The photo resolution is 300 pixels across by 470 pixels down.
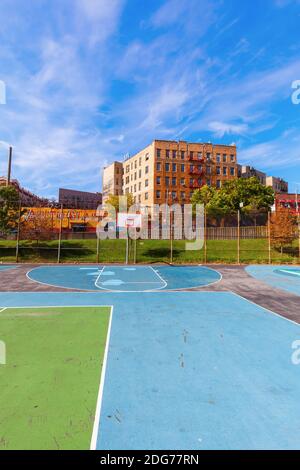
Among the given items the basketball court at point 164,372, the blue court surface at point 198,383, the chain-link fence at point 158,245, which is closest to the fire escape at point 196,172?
the chain-link fence at point 158,245

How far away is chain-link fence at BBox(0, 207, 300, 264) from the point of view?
25.2 meters

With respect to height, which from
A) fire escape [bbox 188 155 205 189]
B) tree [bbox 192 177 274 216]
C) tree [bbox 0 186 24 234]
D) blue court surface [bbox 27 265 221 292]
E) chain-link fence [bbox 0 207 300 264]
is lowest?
blue court surface [bbox 27 265 221 292]

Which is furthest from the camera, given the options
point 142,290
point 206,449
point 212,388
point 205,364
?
point 142,290

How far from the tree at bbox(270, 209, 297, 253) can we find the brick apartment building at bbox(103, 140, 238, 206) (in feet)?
110

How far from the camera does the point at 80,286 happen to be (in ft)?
46.6

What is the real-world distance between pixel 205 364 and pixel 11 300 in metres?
8.81

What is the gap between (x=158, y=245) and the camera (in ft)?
96.9

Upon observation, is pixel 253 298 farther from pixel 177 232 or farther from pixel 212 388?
pixel 177 232

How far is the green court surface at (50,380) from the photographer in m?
3.52

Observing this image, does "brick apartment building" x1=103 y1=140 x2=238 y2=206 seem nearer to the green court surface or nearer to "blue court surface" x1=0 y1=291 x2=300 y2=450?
"blue court surface" x1=0 y1=291 x2=300 y2=450

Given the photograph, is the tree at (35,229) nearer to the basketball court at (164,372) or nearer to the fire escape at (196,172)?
the basketball court at (164,372)

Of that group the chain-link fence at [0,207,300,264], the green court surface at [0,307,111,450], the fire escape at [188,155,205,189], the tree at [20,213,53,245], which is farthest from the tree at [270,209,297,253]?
the fire escape at [188,155,205,189]

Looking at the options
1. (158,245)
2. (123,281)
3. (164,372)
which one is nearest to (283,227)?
(158,245)

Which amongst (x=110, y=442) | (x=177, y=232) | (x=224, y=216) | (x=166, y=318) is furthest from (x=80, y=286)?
(x=224, y=216)
